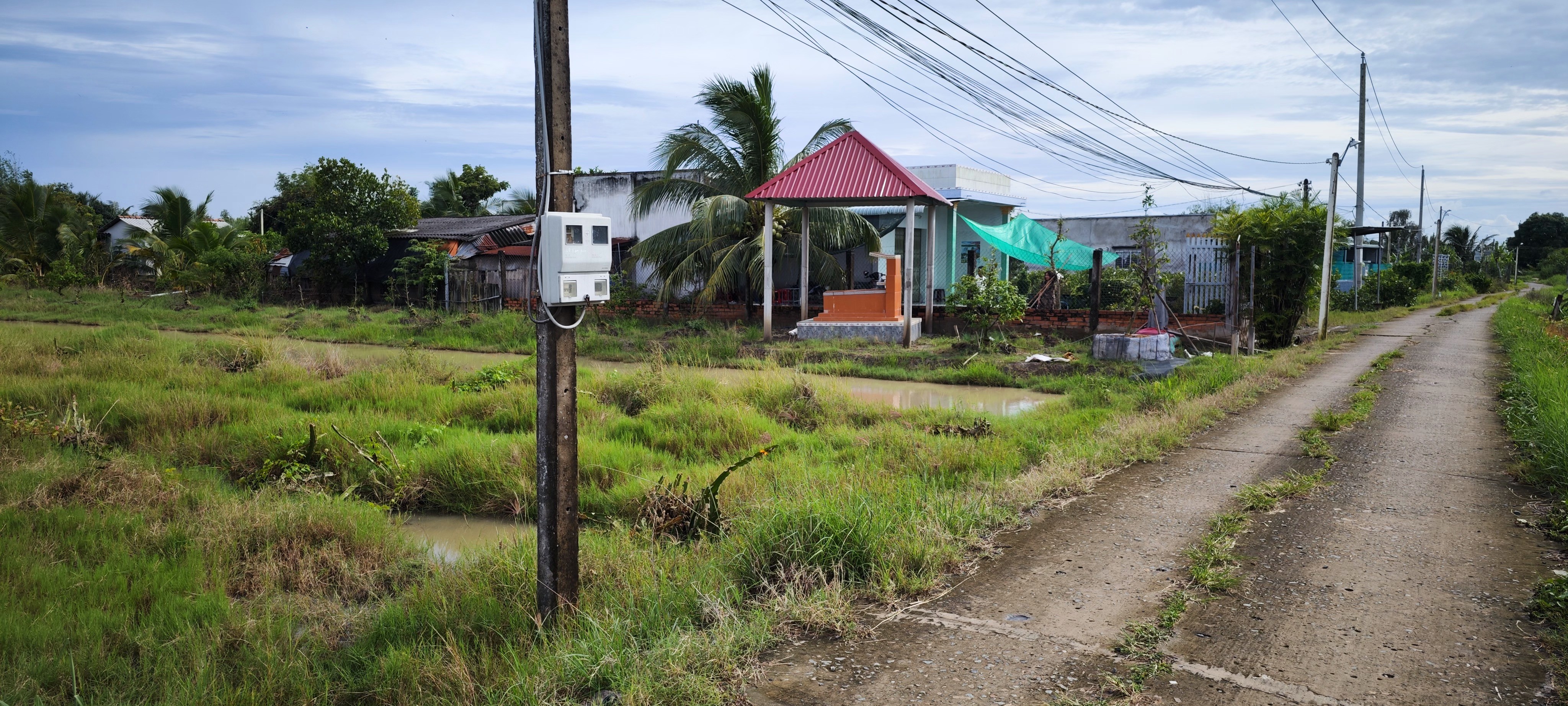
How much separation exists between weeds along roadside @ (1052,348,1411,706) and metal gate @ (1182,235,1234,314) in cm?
966

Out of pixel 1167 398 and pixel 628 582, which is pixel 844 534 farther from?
pixel 1167 398

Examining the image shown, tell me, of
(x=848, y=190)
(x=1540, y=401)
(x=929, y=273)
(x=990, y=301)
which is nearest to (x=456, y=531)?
(x=1540, y=401)

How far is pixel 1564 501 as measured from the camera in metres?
5.61

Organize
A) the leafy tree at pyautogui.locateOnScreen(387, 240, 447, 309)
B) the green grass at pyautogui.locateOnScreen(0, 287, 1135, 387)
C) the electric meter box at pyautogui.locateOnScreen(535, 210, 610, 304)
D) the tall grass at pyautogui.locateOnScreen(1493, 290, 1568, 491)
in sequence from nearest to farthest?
the electric meter box at pyautogui.locateOnScreen(535, 210, 610, 304)
the tall grass at pyautogui.locateOnScreen(1493, 290, 1568, 491)
the green grass at pyautogui.locateOnScreen(0, 287, 1135, 387)
the leafy tree at pyautogui.locateOnScreen(387, 240, 447, 309)

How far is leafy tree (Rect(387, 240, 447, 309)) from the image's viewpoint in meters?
23.4

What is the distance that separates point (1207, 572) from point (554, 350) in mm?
3415

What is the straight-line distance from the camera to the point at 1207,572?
15.6ft

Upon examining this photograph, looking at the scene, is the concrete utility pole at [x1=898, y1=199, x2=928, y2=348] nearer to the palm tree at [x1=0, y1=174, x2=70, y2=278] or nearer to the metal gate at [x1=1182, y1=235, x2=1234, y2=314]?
the metal gate at [x1=1182, y1=235, x2=1234, y2=314]

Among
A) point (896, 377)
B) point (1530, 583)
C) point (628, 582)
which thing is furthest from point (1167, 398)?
point (628, 582)

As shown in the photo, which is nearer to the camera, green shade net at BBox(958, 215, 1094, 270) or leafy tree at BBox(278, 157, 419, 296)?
green shade net at BBox(958, 215, 1094, 270)

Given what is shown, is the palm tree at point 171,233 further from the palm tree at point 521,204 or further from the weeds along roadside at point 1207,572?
the weeds along roadside at point 1207,572

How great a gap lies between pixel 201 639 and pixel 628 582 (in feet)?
6.69

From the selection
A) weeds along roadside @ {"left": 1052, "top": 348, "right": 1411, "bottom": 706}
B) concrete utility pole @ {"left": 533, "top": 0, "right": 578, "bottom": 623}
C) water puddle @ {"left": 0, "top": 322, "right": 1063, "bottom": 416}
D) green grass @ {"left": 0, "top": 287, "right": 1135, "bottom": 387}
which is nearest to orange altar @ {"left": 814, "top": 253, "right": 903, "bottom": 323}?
green grass @ {"left": 0, "top": 287, "right": 1135, "bottom": 387}

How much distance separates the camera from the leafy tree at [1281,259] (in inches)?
698
